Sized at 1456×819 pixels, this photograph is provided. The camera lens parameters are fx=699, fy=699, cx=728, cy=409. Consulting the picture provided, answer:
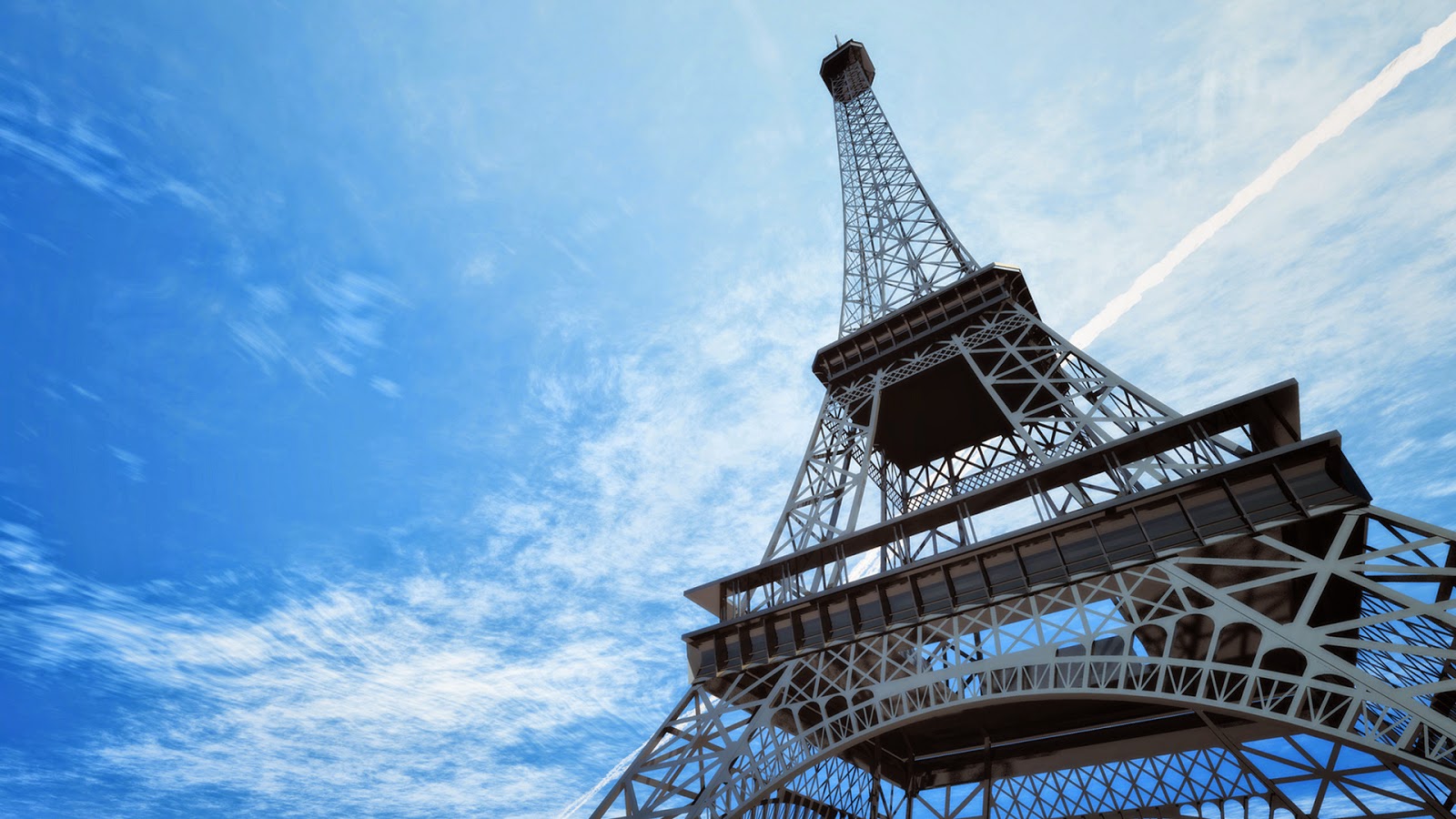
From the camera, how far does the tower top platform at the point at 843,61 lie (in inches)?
1863

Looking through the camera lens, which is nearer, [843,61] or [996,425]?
[996,425]

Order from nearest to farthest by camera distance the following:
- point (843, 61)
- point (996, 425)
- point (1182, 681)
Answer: point (1182, 681)
point (996, 425)
point (843, 61)

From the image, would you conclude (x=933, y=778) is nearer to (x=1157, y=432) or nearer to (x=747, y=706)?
(x=747, y=706)

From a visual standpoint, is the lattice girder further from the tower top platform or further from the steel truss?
the tower top platform

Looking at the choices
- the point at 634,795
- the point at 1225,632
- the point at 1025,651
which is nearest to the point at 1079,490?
the point at 1225,632

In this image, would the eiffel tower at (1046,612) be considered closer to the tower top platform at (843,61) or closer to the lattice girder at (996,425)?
the lattice girder at (996,425)

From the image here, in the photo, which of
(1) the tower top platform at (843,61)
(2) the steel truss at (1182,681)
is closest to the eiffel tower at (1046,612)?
(2) the steel truss at (1182,681)

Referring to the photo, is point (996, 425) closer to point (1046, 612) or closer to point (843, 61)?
point (1046, 612)

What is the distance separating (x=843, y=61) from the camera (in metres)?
47.6

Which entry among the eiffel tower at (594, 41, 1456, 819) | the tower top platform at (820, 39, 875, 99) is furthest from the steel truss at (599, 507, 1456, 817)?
the tower top platform at (820, 39, 875, 99)

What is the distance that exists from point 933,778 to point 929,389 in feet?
44.7

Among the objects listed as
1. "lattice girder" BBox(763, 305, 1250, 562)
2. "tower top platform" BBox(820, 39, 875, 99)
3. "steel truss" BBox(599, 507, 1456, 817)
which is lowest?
"steel truss" BBox(599, 507, 1456, 817)

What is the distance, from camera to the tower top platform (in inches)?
1863

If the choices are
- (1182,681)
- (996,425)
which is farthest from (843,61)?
(1182,681)
